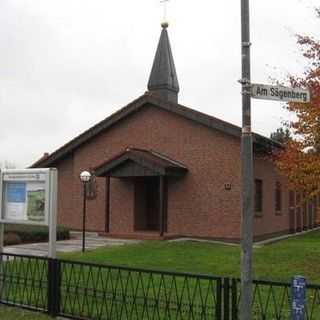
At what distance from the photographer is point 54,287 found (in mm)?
9250

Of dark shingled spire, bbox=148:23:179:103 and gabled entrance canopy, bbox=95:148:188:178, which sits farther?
dark shingled spire, bbox=148:23:179:103

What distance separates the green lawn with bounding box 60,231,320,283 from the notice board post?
18.2 ft

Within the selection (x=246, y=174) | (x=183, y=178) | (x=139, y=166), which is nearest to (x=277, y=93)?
(x=246, y=174)

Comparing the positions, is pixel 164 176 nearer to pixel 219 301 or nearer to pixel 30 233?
pixel 30 233

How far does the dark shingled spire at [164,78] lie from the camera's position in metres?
31.2

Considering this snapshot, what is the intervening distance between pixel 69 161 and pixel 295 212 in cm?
1208

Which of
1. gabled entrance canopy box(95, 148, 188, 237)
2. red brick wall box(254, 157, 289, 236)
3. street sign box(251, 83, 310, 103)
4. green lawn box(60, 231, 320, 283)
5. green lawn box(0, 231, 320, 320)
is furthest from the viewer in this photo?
red brick wall box(254, 157, 289, 236)

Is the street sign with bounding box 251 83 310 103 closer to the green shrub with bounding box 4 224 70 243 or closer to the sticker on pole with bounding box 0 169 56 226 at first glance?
the sticker on pole with bounding box 0 169 56 226

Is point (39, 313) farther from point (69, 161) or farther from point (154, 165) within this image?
point (69, 161)

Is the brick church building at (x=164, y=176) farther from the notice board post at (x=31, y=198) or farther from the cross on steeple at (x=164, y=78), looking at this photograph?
the notice board post at (x=31, y=198)

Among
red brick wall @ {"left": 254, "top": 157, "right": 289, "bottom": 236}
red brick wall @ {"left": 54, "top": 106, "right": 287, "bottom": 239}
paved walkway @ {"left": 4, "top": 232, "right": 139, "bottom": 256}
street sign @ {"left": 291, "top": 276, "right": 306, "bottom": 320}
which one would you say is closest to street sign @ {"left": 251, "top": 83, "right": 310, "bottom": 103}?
street sign @ {"left": 291, "top": 276, "right": 306, "bottom": 320}

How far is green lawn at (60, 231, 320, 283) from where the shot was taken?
14805mm

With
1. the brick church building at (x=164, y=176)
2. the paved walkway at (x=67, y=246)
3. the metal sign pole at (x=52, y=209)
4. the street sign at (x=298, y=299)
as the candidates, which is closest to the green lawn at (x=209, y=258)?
the paved walkway at (x=67, y=246)

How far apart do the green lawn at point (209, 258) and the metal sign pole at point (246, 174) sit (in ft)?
26.7
